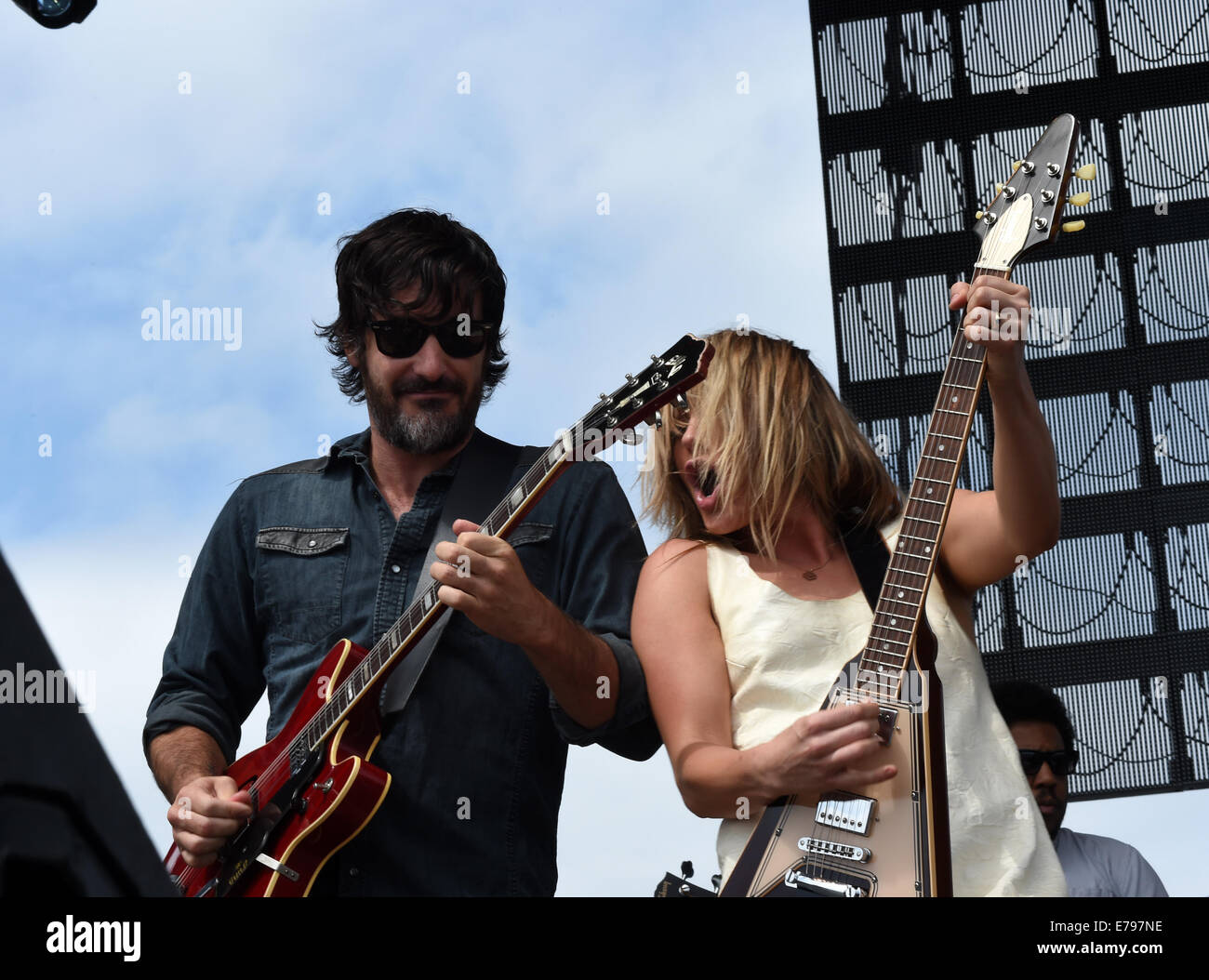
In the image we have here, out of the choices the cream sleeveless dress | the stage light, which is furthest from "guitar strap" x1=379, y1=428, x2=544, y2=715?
the stage light

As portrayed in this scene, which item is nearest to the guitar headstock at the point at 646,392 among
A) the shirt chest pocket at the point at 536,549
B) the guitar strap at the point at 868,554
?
the shirt chest pocket at the point at 536,549

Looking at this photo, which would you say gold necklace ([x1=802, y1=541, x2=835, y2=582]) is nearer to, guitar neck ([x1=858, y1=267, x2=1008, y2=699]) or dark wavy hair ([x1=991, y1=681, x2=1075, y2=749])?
guitar neck ([x1=858, y1=267, x2=1008, y2=699])

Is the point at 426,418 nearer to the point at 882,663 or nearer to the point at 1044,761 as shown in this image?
the point at 882,663

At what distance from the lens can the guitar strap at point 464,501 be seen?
2.63 metres

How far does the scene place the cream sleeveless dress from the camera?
2.07 metres

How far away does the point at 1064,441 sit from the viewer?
404 centimetres

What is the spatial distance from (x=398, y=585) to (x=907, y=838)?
1224mm

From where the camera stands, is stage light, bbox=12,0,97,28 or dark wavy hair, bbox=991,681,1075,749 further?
dark wavy hair, bbox=991,681,1075,749

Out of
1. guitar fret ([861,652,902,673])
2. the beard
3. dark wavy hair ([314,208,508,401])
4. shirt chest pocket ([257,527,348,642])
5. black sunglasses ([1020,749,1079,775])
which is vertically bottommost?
black sunglasses ([1020,749,1079,775])

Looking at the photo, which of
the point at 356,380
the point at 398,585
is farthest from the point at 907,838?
the point at 356,380

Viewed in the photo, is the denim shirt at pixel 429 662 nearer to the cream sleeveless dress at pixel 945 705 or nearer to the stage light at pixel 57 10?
the cream sleeveless dress at pixel 945 705

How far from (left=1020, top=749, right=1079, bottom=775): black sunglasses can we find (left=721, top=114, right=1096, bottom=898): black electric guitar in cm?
150
